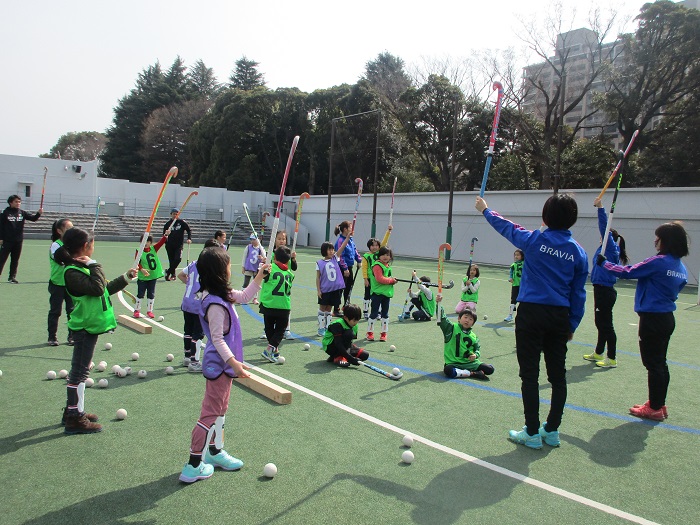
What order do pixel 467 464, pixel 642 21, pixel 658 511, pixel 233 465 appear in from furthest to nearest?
pixel 642 21, pixel 467 464, pixel 233 465, pixel 658 511

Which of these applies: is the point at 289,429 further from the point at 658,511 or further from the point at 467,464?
the point at 658,511

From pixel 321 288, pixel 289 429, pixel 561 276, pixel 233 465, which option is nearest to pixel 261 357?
pixel 321 288

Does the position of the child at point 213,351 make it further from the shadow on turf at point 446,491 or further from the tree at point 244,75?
the tree at point 244,75

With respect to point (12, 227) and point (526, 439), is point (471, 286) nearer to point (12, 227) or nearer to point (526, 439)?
point (526, 439)

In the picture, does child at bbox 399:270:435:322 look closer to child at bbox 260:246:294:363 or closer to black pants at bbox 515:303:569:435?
child at bbox 260:246:294:363

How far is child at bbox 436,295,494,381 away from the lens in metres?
7.46

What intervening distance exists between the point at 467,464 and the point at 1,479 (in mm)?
3909

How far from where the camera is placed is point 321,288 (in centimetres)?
977

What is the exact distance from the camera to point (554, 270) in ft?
16.0

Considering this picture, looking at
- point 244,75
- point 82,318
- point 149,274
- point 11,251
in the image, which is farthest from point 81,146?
point 82,318

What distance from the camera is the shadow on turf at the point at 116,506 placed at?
3.56 metres

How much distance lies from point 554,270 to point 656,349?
88.5 inches

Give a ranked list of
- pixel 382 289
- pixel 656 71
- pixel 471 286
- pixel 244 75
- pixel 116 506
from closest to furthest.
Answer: pixel 116 506 < pixel 382 289 < pixel 471 286 < pixel 656 71 < pixel 244 75

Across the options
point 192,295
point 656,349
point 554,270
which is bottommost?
point 656,349
